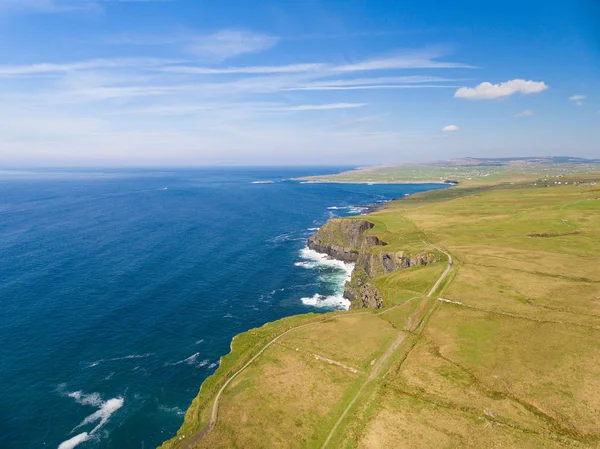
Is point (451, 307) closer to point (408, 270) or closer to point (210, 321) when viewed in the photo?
point (408, 270)

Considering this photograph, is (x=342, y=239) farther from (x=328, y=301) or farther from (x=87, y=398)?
(x=87, y=398)

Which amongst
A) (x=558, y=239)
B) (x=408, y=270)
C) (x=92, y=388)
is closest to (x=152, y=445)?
(x=92, y=388)

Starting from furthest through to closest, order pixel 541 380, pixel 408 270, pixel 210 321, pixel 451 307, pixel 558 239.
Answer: pixel 558 239 → pixel 408 270 → pixel 210 321 → pixel 451 307 → pixel 541 380

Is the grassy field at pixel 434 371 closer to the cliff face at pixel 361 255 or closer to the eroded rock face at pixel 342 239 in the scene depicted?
the cliff face at pixel 361 255

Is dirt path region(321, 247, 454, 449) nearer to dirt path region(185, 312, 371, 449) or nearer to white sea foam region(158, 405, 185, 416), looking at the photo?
dirt path region(185, 312, 371, 449)

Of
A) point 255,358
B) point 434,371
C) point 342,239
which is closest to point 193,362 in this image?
point 255,358
